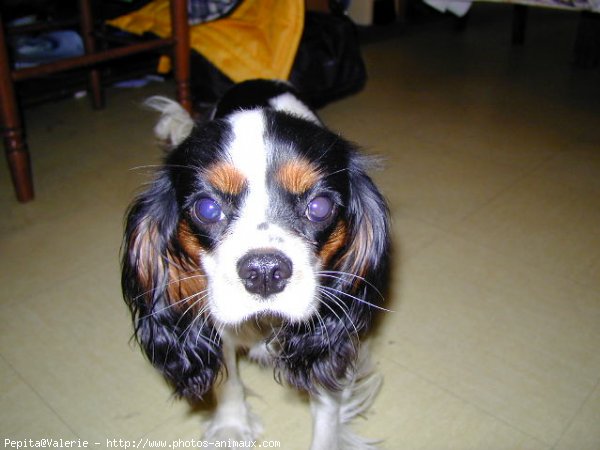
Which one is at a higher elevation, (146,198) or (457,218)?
(146,198)

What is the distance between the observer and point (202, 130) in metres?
1.20

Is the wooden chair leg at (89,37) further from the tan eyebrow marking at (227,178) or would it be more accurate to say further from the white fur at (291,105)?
the tan eyebrow marking at (227,178)

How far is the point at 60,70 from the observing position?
2129mm

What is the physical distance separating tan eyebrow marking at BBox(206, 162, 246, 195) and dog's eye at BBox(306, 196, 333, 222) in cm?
14

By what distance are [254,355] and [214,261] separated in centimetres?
41

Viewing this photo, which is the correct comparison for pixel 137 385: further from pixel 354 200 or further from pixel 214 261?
pixel 354 200

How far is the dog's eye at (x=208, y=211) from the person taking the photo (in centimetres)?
109

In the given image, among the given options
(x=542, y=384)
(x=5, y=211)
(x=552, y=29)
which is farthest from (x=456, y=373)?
(x=552, y=29)

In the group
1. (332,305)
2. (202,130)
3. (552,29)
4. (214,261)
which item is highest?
(202,130)

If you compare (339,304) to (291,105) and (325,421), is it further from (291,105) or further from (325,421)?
(291,105)

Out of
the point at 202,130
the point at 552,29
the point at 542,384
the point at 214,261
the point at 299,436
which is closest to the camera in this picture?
the point at 214,261

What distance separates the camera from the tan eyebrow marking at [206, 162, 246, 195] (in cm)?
105

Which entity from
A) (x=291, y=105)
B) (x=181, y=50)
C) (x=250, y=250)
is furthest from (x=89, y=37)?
(x=250, y=250)

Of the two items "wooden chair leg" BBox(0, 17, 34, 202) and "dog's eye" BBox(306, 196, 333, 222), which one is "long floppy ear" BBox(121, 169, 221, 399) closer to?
"dog's eye" BBox(306, 196, 333, 222)
